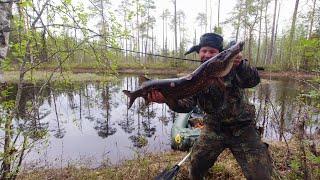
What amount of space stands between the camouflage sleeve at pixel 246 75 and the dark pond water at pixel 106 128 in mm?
2694

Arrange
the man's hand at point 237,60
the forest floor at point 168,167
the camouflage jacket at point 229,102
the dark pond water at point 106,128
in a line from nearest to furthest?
the man's hand at point 237,60 < the camouflage jacket at point 229,102 < the forest floor at point 168,167 < the dark pond water at point 106,128

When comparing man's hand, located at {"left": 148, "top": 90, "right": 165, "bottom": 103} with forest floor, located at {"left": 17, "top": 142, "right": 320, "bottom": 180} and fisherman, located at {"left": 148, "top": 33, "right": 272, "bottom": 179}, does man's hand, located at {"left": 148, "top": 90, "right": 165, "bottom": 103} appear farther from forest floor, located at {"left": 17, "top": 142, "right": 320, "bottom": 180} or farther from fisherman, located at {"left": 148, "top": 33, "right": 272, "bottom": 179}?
forest floor, located at {"left": 17, "top": 142, "right": 320, "bottom": 180}

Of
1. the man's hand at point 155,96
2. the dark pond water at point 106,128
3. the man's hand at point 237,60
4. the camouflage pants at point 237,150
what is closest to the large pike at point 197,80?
the man's hand at point 155,96

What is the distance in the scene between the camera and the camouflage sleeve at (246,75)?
10.9ft

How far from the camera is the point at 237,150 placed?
11.7 ft

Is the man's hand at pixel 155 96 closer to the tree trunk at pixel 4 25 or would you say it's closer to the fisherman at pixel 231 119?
Result: the fisherman at pixel 231 119

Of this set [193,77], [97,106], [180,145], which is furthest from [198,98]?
[97,106]

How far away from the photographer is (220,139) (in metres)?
3.68

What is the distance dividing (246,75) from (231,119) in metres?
0.58

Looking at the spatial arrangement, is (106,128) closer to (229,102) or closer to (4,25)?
(4,25)

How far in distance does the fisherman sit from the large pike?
36 cm

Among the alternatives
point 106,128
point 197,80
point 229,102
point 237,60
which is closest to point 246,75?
point 237,60

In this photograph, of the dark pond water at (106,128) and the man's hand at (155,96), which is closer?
the man's hand at (155,96)

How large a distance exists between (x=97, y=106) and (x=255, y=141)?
39.9ft
